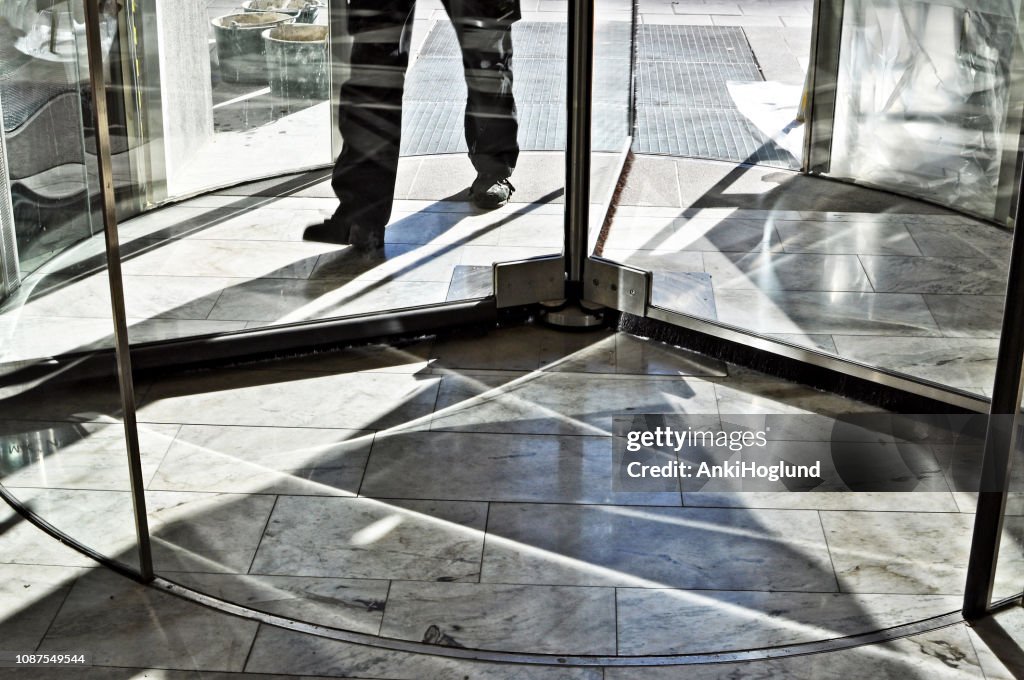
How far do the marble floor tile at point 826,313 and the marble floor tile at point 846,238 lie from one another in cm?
10

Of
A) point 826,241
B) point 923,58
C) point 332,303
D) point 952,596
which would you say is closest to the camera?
point 952,596

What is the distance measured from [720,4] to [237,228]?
128 centimetres

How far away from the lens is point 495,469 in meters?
2.64

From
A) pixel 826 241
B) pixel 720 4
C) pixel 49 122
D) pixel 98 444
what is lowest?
pixel 98 444

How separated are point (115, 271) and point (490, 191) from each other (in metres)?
1.27

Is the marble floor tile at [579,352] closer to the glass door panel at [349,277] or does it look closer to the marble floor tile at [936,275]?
the glass door panel at [349,277]

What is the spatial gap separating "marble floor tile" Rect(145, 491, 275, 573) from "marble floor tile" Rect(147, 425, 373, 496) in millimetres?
36

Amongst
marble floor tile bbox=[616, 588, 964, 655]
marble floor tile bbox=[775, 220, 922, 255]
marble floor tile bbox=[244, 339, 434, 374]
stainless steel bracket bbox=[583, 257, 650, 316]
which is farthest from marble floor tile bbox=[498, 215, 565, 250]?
marble floor tile bbox=[616, 588, 964, 655]

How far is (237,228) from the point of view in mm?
2906

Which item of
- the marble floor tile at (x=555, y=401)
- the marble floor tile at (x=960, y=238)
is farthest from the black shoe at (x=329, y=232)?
the marble floor tile at (x=960, y=238)

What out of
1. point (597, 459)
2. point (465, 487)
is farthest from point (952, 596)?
point (465, 487)

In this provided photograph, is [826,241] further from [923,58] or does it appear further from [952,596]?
[952,596]

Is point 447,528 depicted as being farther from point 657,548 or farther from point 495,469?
point 657,548

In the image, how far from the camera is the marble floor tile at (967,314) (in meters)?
2.58
